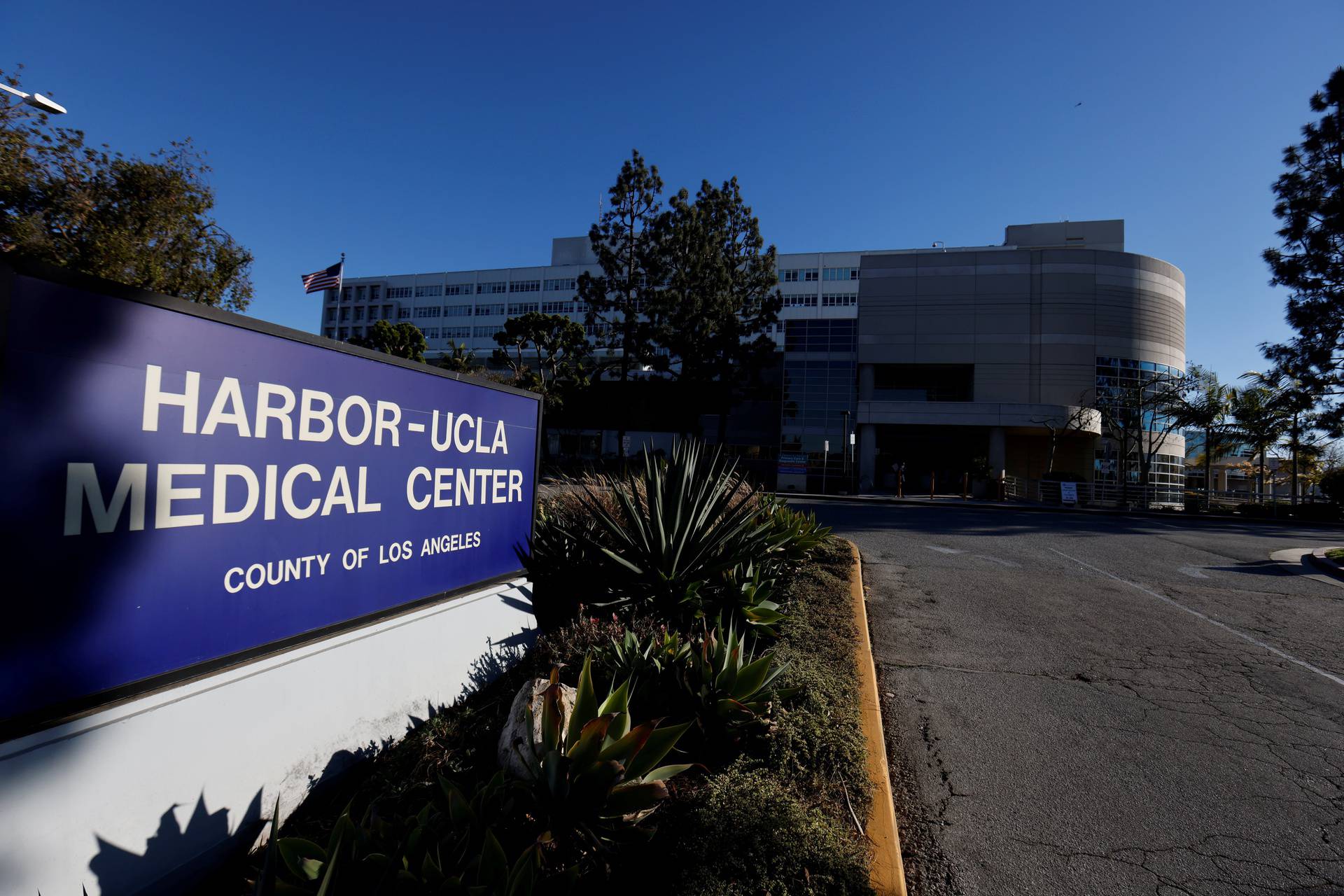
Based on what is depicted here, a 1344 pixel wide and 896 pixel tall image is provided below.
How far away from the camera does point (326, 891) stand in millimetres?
1750

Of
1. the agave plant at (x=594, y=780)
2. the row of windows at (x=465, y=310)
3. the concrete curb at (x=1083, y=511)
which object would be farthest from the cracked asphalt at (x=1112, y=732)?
the row of windows at (x=465, y=310)

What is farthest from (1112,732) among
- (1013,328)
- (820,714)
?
(1013,328)

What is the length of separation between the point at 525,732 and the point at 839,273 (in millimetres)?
64437

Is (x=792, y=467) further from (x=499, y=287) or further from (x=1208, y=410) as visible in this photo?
(x=499, y=287)

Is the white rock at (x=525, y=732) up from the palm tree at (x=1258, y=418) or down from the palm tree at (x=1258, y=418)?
down

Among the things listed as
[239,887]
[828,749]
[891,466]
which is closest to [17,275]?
[239,887]

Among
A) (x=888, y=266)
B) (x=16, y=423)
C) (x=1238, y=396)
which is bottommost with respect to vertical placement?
(x=16, y=423)

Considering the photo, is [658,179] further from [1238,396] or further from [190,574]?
[190,574]

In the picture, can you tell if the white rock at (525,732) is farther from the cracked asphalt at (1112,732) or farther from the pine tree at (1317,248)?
the pine tree at (1317,248)

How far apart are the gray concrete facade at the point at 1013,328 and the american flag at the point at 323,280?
28.8m

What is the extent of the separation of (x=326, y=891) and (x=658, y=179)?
36685 mm

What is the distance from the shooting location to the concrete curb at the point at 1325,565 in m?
10.4

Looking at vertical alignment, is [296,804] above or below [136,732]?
below

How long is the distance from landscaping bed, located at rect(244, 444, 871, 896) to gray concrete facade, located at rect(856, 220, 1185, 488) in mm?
35370
